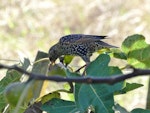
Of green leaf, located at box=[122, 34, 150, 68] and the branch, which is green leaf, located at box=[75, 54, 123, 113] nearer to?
green leaf, located at box=[122, 34, 150, 68]

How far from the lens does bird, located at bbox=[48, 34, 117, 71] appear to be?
1399 millimetres

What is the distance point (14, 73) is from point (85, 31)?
552 cm

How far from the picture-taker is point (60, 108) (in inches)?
43.3

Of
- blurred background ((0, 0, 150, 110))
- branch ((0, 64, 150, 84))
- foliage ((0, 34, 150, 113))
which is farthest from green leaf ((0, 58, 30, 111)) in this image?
blurred background ((0, 0, 150, 110))

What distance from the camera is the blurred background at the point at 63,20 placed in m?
6.40

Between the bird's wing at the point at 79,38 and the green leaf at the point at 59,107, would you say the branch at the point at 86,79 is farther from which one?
the bird's wing at the point at 79,38

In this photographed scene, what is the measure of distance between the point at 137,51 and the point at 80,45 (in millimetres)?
215

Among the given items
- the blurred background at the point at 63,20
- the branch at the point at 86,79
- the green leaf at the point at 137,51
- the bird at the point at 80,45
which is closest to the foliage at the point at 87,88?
the green leaf at the point at 137,51

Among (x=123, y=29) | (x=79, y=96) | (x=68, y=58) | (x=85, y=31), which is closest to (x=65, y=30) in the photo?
(x=85, y=31)

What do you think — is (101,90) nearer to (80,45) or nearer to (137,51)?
(137,51)

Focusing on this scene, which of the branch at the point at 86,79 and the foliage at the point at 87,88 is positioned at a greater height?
the branch at the point at 86,79

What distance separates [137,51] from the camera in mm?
1223

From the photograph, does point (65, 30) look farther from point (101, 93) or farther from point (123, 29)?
point (101, 93)

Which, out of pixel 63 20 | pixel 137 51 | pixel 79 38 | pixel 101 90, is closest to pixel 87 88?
pixel 101 90
